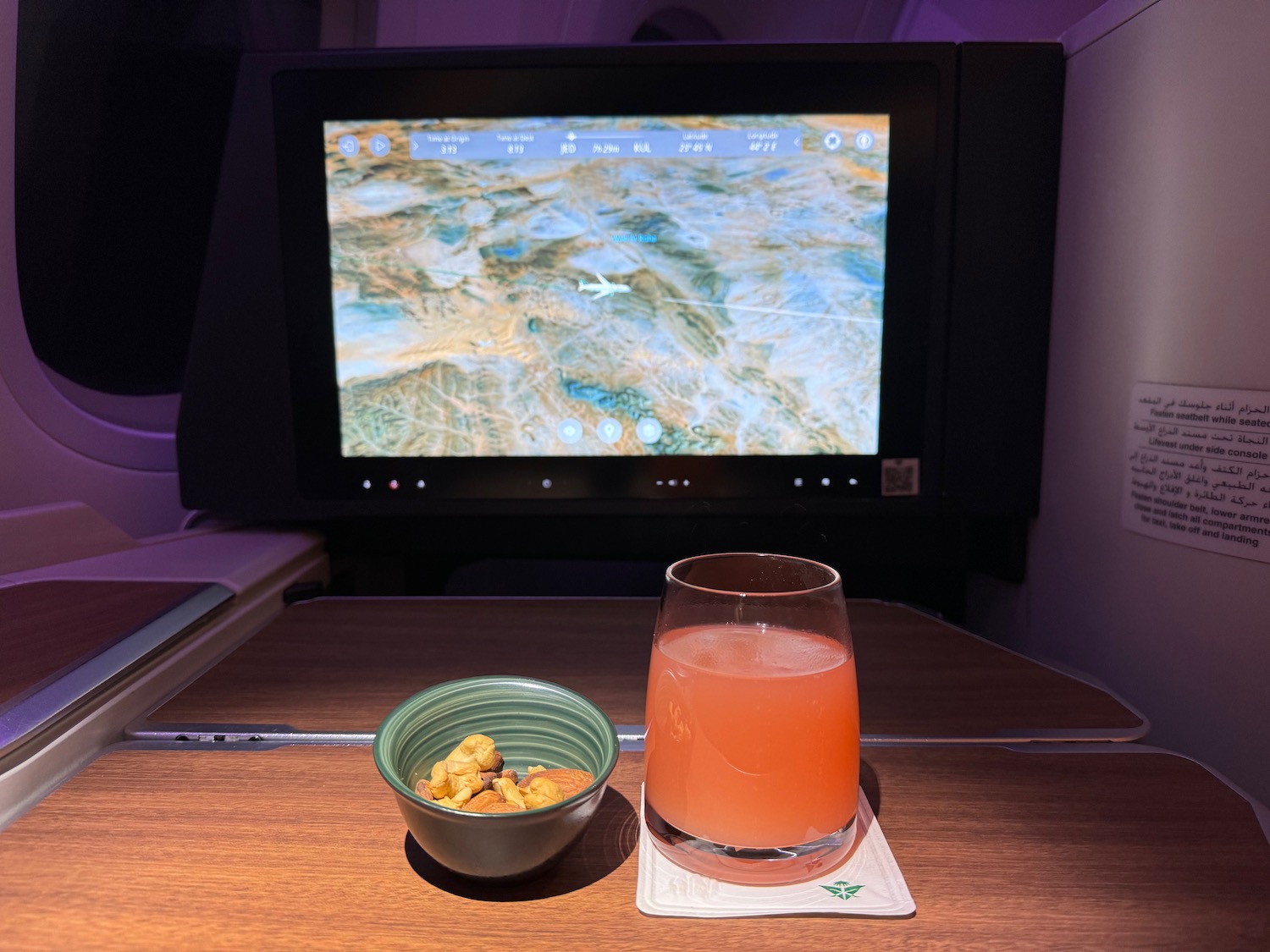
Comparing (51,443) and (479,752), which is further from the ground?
(51,443)

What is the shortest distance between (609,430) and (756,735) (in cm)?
53

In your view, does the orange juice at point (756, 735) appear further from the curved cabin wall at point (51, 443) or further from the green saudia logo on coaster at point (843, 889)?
the curved cabin wall at point (51, 443)

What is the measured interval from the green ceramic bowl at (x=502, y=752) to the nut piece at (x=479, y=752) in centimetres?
2

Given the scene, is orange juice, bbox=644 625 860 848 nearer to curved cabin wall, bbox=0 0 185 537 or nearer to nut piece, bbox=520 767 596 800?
nut piece, bbox=520 767 596 800

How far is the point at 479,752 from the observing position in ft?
1.64

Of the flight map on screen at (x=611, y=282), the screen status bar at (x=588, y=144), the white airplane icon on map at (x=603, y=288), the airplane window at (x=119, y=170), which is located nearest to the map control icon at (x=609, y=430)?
the flight map on screen at (x=611, y=282)

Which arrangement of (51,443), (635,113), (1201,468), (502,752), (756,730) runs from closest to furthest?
(756,730) < (502,752) < (1201,468) < (635,113) < (51,443)

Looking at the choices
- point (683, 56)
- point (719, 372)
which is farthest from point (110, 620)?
point (683, 56)

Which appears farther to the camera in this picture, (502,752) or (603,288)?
(603,288)

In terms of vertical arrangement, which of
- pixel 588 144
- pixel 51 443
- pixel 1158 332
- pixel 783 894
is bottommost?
pixel 783 894

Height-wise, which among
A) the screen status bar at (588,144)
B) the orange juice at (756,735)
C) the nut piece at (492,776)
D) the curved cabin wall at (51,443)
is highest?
the screen status bar at (588,144)

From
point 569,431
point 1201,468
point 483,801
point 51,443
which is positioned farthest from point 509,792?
point 51,443

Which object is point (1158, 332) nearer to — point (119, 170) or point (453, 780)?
point (453, 780)

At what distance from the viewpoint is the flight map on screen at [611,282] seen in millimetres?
875
